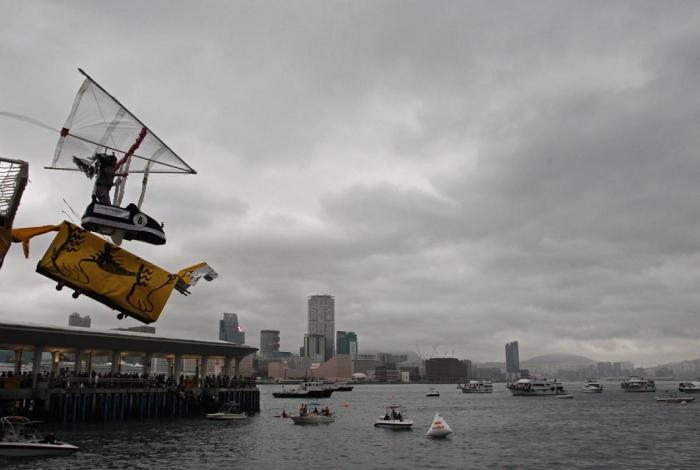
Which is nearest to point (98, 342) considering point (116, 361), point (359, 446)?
point (116, 361)

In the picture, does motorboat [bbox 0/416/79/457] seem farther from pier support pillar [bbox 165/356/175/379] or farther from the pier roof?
pier support pillar [bbox 165/356/175/379]

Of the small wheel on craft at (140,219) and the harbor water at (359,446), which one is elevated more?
the small wheel on craft at (140,219)

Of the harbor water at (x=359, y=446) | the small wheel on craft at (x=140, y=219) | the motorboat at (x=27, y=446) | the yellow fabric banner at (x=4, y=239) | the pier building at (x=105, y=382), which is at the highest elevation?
the small wheel on craft at (x=140, y=219)

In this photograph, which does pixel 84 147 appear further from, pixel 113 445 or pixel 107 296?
pixel 113 445

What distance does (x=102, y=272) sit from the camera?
1027 cm

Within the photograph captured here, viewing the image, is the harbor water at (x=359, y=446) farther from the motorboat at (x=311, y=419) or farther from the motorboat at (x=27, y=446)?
the motorboat at (x=311, y=419)

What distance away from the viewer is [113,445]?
5569cm

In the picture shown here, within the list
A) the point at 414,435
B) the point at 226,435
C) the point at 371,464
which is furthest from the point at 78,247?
the point at 414,435

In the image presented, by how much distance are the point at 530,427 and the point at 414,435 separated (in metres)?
23.4

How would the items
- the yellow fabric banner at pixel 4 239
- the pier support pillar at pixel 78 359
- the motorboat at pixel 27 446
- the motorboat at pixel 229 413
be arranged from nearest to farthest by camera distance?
the yellow fabric banner at pixel 4 239, the motorboat at pixel 27 446, the pier support pillar at pixel 78 359, the motorboat at pixel 229 413

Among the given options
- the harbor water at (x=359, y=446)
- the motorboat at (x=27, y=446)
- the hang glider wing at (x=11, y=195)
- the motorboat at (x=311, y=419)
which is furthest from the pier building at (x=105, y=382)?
the hang glider wing at (x=11, y=195)

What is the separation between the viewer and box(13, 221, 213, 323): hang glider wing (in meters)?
9.80

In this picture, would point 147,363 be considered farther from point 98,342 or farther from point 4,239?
point 4,239

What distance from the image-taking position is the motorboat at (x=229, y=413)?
84.2m
